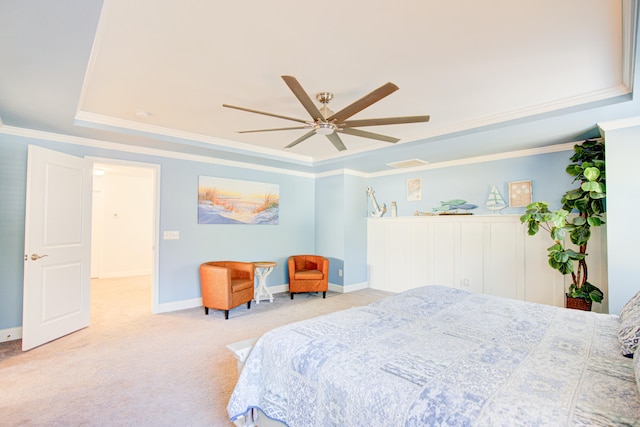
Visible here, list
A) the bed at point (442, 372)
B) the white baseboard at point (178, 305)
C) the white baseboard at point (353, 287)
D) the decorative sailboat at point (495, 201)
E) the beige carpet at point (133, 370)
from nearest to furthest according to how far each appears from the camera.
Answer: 1. the bed at point (442, 372)
2. the beige carpet at point (133, 370)
3. the white baseboard at point (178, 305)
4. the decorative sailboat at point (495, 201)
5. the white baseboard at point (353, 287)

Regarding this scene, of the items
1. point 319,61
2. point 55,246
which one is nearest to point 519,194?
point 319,61

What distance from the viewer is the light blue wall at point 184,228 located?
344 cm

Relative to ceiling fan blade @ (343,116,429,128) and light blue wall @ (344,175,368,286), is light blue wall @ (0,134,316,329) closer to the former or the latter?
light blue wall @ (344,175,368,286)

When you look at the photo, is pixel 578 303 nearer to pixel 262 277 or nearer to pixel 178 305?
pixel 262 277

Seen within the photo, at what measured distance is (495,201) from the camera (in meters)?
4.57

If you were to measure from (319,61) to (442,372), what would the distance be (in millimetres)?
2176

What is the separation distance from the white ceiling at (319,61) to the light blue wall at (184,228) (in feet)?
1.83

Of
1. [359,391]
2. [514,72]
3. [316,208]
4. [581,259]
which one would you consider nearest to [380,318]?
[359,391]

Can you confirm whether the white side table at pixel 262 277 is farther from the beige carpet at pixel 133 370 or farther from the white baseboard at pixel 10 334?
the white baseboard at pixel 10 334

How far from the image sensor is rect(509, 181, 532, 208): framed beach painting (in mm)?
4309

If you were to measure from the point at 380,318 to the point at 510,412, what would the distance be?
1021 mm

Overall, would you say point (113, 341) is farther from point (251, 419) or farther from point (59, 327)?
point (251, 419)

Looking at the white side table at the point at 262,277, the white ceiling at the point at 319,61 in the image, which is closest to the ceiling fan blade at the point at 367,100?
the white ceiling at the point at 319,61

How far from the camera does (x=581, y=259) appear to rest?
3523 millimetres
